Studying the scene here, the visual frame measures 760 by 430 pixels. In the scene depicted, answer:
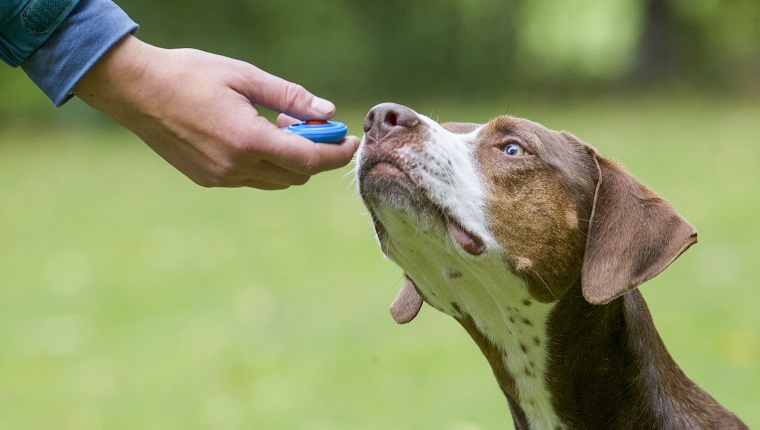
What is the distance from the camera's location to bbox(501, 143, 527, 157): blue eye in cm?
381

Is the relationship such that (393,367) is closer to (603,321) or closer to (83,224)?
(603,321)

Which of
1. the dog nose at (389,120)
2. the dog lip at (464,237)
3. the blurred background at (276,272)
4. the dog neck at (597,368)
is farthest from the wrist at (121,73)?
the blurred background at (276,272)

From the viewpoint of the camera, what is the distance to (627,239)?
12.0 feet

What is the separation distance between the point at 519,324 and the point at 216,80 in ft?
4.56

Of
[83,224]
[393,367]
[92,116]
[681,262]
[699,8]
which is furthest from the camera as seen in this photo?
[699,8]

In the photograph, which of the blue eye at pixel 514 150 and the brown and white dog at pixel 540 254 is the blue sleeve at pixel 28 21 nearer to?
the brown and white dog at pixel 540 254

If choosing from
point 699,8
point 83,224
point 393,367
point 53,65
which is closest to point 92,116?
point 83,224

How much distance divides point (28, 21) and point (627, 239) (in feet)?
6.83

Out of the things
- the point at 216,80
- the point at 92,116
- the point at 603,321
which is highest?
the point at 216,80

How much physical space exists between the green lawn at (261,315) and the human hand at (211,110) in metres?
0.56

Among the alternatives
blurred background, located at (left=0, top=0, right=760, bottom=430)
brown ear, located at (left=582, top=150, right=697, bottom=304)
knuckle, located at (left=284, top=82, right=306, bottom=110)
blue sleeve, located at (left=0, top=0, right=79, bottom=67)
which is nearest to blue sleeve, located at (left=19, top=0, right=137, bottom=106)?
blue sleeve, located at (left=0, top=0, right=79, bottom=67)

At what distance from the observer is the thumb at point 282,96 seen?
135 inches

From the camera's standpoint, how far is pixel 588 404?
381 centimetres

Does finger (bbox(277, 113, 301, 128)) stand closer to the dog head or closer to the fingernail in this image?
the fingernail
